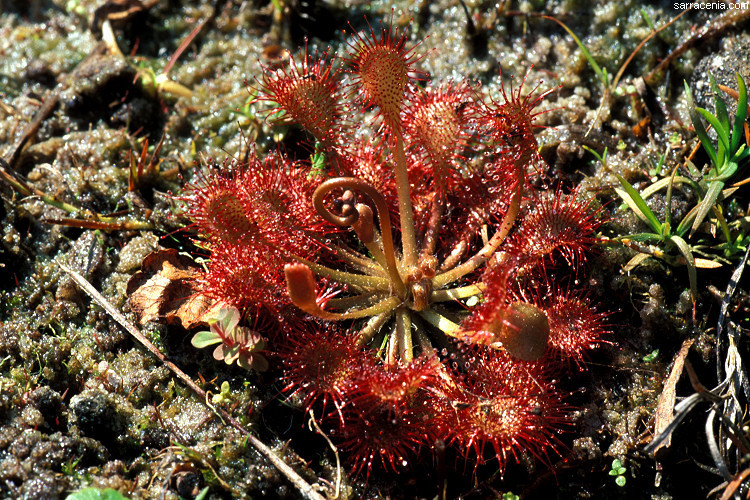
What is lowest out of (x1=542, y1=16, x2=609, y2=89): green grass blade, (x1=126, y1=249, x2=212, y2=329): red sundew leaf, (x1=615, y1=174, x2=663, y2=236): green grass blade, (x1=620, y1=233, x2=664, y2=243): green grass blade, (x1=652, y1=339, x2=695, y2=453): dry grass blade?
(x1=652, y1=339, x2=695, y2=453): dry grass blade

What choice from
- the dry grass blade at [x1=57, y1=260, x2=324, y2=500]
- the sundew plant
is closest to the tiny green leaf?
the sundew plant

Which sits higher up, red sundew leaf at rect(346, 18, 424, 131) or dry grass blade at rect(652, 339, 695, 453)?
red sundew leaf at rect(346, 18, 424, 131)

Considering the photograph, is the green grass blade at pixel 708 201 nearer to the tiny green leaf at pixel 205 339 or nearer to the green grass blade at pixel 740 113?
the green grass blade at pixel 740 113

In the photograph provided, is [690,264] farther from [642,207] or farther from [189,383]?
[189,383]

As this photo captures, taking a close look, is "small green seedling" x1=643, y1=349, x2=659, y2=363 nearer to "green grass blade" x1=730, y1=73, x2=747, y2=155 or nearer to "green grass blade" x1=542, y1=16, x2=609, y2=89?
"green grass blade" x1=730, y1=73, x2=747, y2=155

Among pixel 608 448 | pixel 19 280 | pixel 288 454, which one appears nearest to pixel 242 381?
pixel 288 454

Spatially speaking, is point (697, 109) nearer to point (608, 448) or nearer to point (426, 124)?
point (426, 124)

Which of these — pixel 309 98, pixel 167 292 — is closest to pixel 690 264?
pixel 309 98
